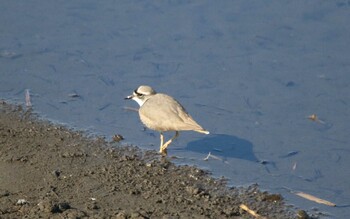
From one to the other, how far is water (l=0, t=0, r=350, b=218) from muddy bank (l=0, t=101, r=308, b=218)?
0.36 m

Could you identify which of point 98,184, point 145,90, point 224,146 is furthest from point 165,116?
point 98,184

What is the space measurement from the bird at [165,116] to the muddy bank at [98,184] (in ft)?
1.10

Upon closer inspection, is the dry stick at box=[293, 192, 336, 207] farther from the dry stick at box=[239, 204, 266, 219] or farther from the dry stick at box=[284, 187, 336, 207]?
the dry stick at box=[239, 204, 266, 219]

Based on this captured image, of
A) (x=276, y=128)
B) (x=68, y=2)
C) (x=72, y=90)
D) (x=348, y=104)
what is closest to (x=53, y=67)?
(x=72, y=90)

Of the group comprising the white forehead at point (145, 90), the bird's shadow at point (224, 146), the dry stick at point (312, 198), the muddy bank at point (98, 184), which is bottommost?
the bird's shadow at point (224, 146)

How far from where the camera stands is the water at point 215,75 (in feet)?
33.3

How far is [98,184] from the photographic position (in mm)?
8977

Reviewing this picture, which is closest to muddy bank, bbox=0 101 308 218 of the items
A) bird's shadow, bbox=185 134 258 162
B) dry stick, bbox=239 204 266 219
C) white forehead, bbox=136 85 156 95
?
dry stick, bbox=239 204 266 219

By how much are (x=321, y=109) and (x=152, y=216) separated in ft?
12.1

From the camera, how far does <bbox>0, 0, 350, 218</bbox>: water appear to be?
1014 centimetres

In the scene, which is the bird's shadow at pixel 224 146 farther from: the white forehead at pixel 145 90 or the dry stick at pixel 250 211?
the dry stick at pixel 250 211

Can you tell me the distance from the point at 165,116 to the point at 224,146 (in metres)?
0.86

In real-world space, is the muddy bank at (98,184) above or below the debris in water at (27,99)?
above

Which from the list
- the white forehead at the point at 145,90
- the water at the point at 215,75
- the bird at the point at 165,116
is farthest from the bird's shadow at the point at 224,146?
the white forehead at the point at 145,90
